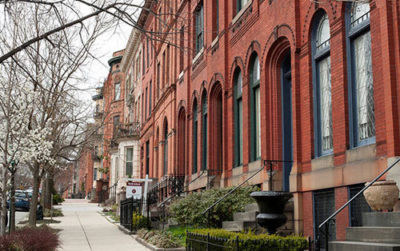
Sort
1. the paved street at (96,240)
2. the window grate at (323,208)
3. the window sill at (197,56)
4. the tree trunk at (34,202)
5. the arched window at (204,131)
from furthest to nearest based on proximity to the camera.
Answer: the window sill at (197,56)
the arched window at (204,131)
the tree trunk at (34,202)
the paved street at (96,240)
the window grate at (323,208)

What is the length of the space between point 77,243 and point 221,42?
28.0 feet

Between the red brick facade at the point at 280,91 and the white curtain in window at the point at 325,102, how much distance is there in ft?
0.90

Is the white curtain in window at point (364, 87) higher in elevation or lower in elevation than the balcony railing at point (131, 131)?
lower

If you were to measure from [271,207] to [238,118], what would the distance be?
25.1 ft

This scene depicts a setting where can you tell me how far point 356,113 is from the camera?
10.4 meters

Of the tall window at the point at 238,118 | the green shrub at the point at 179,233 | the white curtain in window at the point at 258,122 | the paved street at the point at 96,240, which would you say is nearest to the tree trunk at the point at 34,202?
the paved street at the point at 96,240

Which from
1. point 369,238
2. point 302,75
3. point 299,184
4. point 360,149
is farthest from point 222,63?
point 369,238

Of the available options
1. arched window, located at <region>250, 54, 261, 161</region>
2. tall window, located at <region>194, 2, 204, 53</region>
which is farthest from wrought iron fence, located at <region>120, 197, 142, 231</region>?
tall window, located at <region>194, 2, 204, 53</region>

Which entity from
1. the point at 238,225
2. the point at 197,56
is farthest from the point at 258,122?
the point at 197,56

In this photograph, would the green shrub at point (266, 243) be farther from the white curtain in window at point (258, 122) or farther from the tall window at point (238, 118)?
the tall window at point (238, 118)

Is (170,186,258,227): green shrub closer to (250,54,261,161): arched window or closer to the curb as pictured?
the curb

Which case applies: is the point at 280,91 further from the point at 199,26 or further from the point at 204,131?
the point at 199,26

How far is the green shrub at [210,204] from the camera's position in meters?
13.8

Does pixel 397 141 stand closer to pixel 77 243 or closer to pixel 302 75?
pixel 302 75
